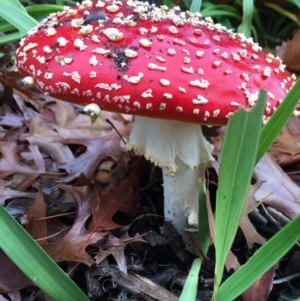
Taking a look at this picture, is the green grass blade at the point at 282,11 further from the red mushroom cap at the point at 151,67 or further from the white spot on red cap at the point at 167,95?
the white spot on red cap at the point at 167,95

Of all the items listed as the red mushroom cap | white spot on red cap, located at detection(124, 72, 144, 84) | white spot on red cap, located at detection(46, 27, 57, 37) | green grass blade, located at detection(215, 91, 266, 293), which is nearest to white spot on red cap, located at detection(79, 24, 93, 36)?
the red mushroom cap

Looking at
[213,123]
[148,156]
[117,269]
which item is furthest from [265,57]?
[117,269]

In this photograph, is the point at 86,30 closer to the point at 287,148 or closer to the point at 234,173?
the point at 234,173

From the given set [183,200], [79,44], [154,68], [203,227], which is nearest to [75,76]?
[79,44]

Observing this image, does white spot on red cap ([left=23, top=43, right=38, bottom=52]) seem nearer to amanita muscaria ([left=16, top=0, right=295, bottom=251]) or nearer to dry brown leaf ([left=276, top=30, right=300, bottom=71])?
amanita muscaria ([left=16, top=0, right=295, bottom=251])

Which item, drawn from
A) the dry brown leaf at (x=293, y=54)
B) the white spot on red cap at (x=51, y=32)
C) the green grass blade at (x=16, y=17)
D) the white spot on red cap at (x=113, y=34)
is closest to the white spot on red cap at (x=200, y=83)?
the white spot on red cap at (x=113, y=34)

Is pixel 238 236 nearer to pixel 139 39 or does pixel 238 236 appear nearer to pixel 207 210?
pixel 207 210
